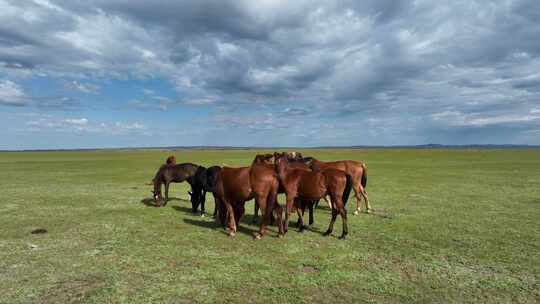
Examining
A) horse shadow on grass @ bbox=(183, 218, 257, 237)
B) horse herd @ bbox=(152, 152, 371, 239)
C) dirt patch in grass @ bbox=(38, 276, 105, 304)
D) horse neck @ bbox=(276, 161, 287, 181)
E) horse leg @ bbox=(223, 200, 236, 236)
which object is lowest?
horse shadow on grass @ bbox=(183, 218, 257, 237)

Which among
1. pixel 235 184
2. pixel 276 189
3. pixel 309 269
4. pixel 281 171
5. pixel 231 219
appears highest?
pixel 281 171

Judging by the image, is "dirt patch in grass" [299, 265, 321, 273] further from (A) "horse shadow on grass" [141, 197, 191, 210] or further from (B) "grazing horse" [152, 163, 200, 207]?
(A) "horse shadow on grass" [141, 197, 191, 210]

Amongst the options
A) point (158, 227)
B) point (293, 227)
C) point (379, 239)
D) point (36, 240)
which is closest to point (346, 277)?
point (379, 239)

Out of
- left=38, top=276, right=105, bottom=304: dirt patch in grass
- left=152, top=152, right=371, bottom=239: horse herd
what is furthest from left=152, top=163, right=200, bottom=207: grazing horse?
left=38, top=276, right=105, bottom=304: dirt patch in grass

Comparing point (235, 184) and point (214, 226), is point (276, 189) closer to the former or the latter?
point (235, 184)

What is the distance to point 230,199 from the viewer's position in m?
8.37

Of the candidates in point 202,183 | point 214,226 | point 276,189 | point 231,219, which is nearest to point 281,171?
point 276,189

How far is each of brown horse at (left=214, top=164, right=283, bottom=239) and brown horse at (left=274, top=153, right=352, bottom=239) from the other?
37cm

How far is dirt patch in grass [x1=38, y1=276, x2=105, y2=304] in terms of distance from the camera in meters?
4.79

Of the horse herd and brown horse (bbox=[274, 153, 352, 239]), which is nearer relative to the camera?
the horse herd

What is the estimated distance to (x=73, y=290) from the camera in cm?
510

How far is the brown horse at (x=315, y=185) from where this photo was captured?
8164 mm

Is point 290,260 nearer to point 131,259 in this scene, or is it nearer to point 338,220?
point 131,259

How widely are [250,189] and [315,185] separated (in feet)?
6.04
